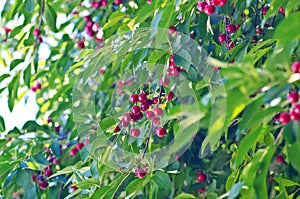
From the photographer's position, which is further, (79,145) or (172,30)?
(79,145)

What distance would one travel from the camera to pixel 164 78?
1.27 metres

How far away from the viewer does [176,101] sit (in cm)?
146

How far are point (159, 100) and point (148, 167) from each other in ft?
0.47

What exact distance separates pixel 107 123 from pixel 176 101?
0.57 ft

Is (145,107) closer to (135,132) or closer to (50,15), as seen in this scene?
(135,132)

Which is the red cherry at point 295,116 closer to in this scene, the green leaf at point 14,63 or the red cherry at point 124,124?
the red cherry at point 124,124

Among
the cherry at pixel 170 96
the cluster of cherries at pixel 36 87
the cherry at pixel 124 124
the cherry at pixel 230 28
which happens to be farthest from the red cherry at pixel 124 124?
the cluster of cherries at pixel 36 87

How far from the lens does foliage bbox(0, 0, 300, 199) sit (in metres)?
0.85

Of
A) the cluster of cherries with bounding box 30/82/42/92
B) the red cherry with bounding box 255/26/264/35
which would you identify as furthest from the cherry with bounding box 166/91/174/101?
the cluster of cherries with bounding box 30/82/42/92

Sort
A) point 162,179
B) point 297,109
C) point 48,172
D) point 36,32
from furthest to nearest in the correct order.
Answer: point 36,32 → point 48,172 → point 162,179 → point 297,109

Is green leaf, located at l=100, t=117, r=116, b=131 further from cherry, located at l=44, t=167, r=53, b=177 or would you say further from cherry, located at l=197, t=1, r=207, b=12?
cherry, located at l=44, t=167, r=53, b=177

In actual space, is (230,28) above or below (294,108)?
below

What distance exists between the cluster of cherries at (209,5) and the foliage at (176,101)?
0.09 ft

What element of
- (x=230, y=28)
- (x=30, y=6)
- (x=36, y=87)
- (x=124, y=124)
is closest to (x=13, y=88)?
(x=30, y=6)
